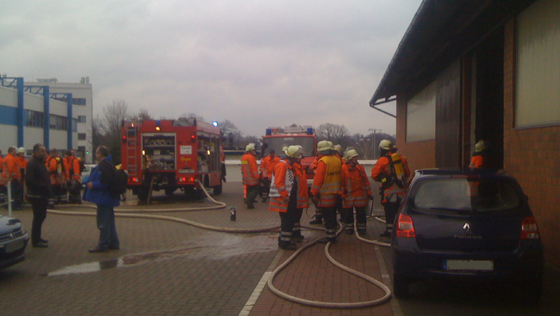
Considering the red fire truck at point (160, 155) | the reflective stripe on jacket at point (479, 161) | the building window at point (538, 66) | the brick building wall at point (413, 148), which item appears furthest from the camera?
the red fire truck at point (160, 155)

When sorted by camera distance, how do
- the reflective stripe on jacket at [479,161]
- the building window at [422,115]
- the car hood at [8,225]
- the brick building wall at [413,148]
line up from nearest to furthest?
the car hood at [8,225]
the reflective stripe on jacket at [479,161]
the brick building wall at [413,148]
the building window at [422,115]

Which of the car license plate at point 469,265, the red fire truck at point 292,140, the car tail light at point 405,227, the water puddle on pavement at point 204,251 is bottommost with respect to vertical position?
the water puddle on pavement at point 204,251

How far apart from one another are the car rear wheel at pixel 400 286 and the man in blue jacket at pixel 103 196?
5.30m

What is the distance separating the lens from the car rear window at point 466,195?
5.80m

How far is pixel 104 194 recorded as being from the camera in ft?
30.2

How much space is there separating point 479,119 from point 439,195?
7.05m

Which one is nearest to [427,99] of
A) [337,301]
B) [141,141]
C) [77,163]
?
[141,141]

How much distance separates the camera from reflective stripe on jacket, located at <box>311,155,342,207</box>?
31.1 feet

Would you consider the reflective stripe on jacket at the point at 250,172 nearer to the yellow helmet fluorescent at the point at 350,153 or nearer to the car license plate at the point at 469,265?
the yellow helmet fluorescent at the point at 350,153

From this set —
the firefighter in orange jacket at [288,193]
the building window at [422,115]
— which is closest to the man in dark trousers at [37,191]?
the firefighter in orange jacket at [288,193]

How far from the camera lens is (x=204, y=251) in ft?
30.6

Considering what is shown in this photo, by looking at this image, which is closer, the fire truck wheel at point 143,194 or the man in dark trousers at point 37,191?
the man in dark trousers at point 37,191

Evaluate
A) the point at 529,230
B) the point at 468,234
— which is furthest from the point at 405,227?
the point at 529,230

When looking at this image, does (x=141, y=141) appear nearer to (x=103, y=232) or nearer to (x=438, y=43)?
(x=103, y=232)
